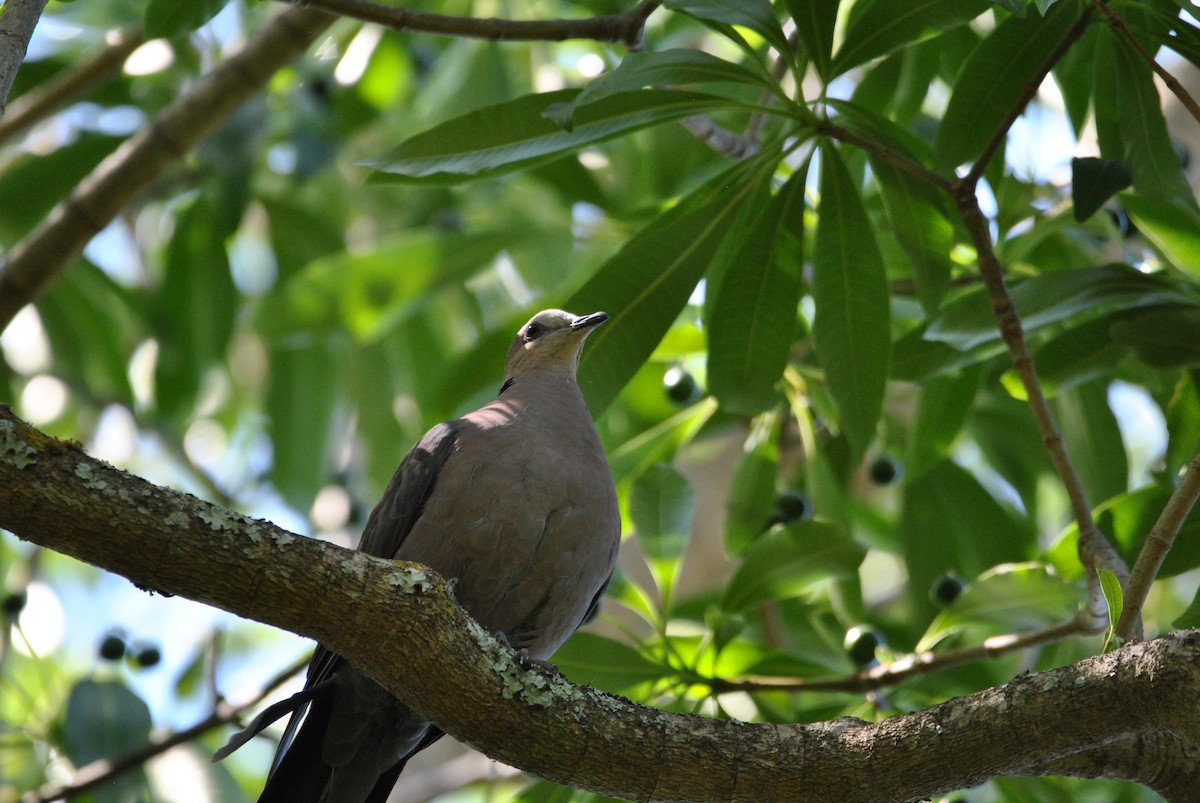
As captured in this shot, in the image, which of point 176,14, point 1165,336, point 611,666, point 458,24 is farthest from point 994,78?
point 176,14

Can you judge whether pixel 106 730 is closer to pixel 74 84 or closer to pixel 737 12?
pixel 74 84

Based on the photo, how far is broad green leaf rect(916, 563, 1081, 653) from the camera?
10.4 ft

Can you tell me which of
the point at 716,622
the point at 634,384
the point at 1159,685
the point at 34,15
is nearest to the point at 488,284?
the point at 634,384

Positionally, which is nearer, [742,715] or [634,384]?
[634,384]

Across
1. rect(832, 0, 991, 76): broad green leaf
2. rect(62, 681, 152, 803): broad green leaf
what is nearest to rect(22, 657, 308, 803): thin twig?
rect(62, 681, 152, 803): broad green leaf

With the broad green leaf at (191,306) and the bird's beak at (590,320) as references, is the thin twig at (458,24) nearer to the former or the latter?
the bird's beak at (590,320)

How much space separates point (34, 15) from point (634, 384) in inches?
99.0

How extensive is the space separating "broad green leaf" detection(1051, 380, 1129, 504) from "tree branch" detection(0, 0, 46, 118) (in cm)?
296

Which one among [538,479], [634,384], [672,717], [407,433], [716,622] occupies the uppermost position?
[407,433]

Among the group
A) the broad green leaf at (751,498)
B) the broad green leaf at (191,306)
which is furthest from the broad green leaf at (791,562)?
the broad green leaf at (191,306)

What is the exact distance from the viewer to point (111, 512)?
5.75 feet

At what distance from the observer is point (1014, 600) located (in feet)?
10.5

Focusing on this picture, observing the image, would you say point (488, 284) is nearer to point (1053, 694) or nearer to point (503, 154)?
point (503, 154)

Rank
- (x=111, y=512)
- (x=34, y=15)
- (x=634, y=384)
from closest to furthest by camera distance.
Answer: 1. (x=111, y=512)
2. (x=34, y=15)
3. (x=634, y=384)
